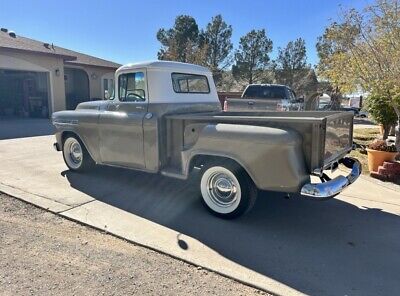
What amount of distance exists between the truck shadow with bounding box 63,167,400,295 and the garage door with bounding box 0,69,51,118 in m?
15.4

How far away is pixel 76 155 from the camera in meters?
6.30

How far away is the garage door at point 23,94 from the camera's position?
18734mm

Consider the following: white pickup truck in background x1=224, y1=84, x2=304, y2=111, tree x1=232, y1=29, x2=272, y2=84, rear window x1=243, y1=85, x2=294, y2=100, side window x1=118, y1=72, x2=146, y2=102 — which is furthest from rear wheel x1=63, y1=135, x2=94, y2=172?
tree x1=232, y1=29, x2=272, y2=84

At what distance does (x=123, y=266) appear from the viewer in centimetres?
314

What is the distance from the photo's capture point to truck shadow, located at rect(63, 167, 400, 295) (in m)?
3.00

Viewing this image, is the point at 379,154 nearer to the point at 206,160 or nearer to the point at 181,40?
the point at 206,160

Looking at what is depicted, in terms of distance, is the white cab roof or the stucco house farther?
the stucco house

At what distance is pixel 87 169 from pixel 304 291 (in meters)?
4.69

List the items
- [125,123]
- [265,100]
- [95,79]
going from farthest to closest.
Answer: [95,79] < [265,100] < [125,123]

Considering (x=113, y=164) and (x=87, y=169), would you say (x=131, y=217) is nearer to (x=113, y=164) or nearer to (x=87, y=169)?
(x=113, y=164)

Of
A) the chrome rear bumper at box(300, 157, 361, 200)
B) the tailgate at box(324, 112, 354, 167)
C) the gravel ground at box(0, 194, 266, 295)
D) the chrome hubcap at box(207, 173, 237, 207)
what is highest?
the tailgate at box(324, 112, 354, 167)

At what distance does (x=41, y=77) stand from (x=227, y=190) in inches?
725

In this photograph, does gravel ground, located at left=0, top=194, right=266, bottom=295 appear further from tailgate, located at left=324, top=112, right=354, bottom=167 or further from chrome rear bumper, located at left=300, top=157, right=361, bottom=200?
tailgate, located at left=324, top=112, right=354, bottom=167

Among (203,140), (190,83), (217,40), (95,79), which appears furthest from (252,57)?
(203,140)
